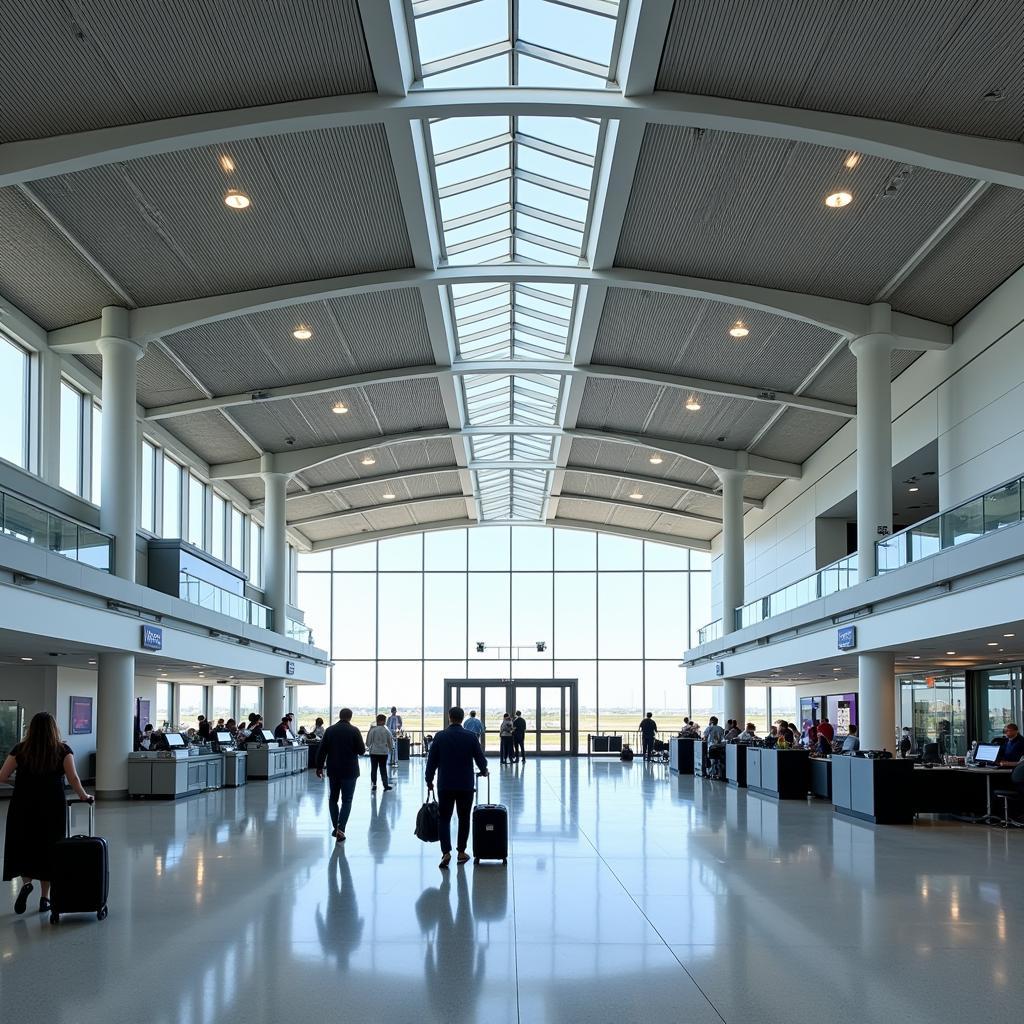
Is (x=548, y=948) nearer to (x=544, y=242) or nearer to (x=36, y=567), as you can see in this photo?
(x=36, y=567)

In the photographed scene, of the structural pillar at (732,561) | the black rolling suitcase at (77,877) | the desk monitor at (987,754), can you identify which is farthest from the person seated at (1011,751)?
the structural pillar at (732,561)

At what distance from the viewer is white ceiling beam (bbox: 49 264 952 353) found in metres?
19.1

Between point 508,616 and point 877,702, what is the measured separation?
→ 82.1ft

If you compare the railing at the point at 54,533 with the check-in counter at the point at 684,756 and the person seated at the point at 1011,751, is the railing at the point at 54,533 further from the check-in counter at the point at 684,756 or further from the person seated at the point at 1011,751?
the check-in counter at the point at 684,756

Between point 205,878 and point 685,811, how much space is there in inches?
359

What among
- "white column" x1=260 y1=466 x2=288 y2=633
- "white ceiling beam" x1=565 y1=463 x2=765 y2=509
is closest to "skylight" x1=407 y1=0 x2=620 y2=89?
"white column" x1=260 y1=466 x2=288 y2=633

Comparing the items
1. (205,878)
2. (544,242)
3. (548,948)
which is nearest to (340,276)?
(544,242)

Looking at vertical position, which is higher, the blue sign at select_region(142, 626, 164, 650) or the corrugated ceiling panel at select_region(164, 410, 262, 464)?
the corrugated ceiling panel at select_region(164, 410, 262, 464)

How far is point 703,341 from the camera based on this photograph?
22641 mm

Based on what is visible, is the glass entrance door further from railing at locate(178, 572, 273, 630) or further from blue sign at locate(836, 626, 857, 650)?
blue sign at locate(836, 626, 857, 650)

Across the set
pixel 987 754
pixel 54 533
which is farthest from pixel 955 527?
pixel 54 533

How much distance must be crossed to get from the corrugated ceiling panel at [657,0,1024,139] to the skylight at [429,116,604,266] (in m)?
2.79

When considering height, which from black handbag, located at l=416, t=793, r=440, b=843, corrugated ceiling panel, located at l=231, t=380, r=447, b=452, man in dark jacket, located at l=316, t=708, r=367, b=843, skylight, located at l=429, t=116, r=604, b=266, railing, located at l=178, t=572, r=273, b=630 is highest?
skylight, located at l=429, t=116, r=604, b=266

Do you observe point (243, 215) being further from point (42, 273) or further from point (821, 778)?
point (821, 778)
